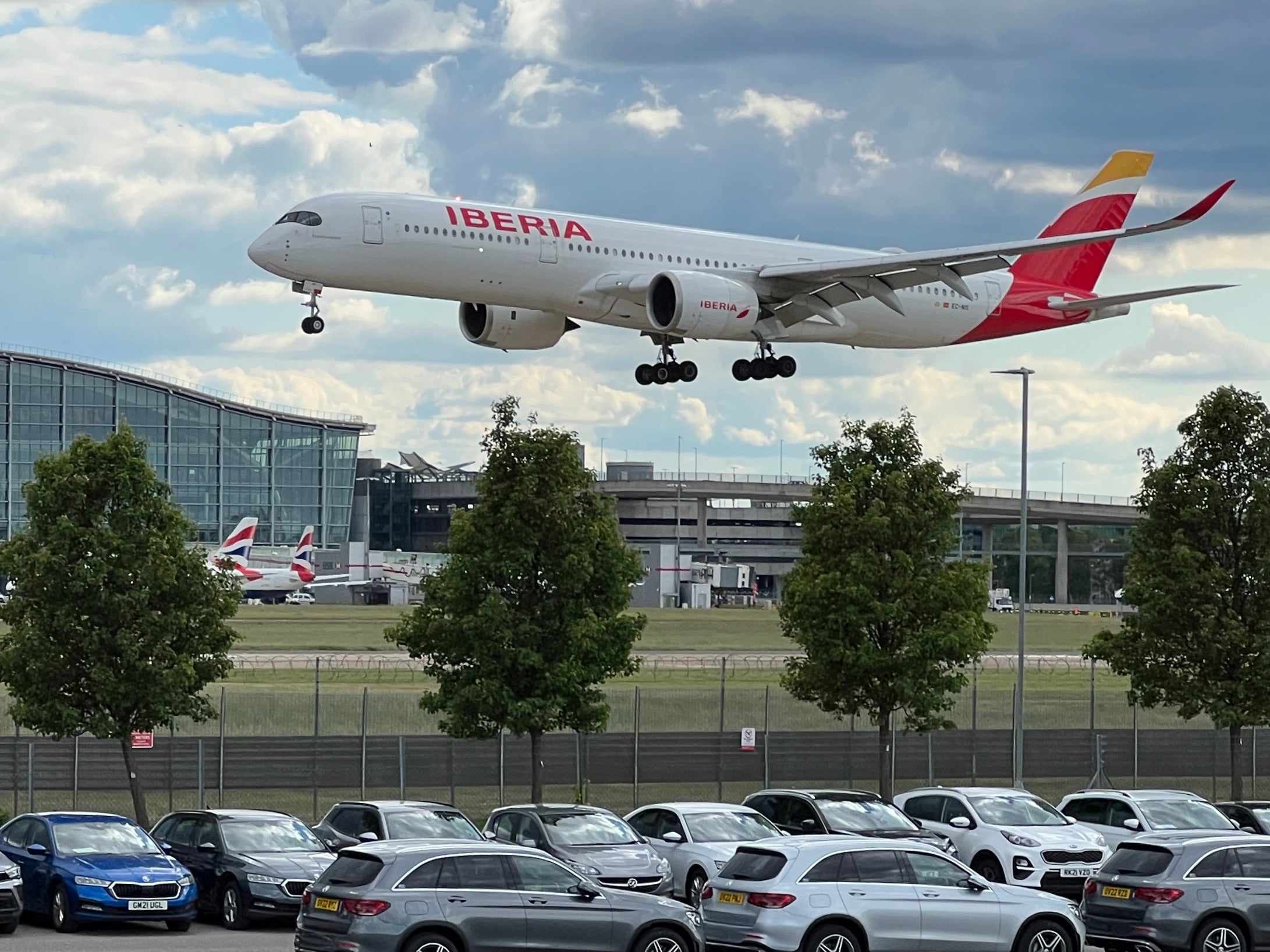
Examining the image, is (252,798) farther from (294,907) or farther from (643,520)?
(643,520)

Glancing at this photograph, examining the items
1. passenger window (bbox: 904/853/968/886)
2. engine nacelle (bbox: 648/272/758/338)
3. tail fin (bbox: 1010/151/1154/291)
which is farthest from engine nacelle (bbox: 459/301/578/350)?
passenger window (bbox: 904/853/968/886)

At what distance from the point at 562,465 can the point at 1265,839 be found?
57.6 feet

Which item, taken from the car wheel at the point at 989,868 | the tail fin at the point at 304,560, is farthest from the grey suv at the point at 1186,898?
the tail fin at the point at 304,560

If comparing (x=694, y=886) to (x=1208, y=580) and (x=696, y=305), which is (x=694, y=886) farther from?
(x=696, y=305)

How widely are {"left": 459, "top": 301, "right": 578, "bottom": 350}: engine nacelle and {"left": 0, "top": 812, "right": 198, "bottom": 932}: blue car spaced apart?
75.9ft

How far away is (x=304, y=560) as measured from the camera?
134 meters

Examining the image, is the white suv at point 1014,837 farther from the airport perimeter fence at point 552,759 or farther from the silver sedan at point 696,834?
the airport perimeter fence at point 552,759

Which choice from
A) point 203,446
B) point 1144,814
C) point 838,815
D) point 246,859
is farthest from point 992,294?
point 203,446

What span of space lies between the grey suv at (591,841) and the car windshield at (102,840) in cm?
440

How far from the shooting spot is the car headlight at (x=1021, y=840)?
2711 cm

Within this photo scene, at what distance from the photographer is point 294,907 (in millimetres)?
23297

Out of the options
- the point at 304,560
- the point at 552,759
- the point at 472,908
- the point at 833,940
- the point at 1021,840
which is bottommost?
the point at 552,759

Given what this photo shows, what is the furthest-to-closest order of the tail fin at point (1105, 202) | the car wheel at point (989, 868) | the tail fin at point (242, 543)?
the tail fin at point (242, 543), the tail fin at point (1105, 202), the car wheel at point (989, 868)

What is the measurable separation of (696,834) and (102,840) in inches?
309
